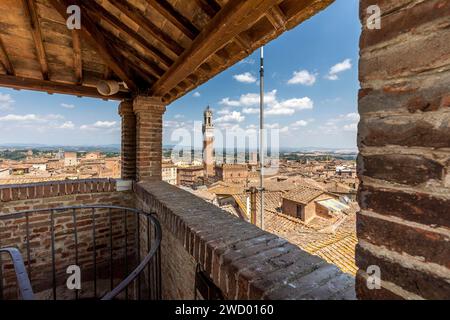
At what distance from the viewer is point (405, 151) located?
0.59 meters

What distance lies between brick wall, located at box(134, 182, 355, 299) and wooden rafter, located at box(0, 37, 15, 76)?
3.16 metres

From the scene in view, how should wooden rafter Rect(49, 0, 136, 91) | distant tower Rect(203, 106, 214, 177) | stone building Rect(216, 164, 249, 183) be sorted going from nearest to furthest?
wooden rafter Rect(49, 0, 136, 91), stone building Rect(216, 164, 249, 183), distant tower Rect(203, 106, 214, 177)

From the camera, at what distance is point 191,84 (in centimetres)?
344

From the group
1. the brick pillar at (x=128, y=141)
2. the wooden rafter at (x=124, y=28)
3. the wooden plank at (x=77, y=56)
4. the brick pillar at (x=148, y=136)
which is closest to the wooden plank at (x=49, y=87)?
the wooden plank at (x=77, y=56)

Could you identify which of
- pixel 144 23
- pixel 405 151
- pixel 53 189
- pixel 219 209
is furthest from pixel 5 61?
pixel 405 151

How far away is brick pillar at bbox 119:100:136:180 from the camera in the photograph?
436 cm

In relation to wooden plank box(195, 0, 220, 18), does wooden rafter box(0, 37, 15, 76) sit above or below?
above

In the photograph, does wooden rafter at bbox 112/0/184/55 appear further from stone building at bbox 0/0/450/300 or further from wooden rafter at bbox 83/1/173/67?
wooden rafter at bbox 83/1/173/67

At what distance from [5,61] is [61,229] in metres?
2.65

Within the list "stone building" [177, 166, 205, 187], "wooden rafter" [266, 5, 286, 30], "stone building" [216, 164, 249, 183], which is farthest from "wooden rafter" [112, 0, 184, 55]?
"stone building" [177, 166, 205, 187]

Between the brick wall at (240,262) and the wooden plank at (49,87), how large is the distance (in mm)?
3112

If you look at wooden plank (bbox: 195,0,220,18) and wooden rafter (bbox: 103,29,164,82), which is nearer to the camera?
wooden plank (bbox: 195,0,220,18)

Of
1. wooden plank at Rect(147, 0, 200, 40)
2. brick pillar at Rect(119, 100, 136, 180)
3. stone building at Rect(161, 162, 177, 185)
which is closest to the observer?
wooden plank at Rect(147, 0, 200, 40)
